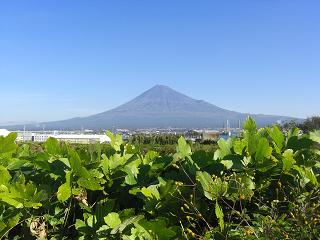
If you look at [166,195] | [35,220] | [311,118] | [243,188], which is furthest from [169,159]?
[311,118]

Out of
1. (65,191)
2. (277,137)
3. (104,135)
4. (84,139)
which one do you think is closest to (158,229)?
(65,191)

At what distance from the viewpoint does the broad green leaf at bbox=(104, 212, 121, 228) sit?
1558mm

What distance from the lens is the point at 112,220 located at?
1566 millimetres

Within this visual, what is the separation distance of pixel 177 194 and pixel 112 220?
25cm

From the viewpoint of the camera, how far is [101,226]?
5.32 ft

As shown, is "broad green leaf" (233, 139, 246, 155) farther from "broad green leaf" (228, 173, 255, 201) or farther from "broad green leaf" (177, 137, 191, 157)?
"broad green leaf" (177, 137, 191, 157)

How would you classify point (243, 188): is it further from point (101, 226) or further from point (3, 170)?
point (3, 170)

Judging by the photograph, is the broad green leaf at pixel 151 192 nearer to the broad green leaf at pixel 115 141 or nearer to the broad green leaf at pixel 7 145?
the broad green leaf at pixel 115 141

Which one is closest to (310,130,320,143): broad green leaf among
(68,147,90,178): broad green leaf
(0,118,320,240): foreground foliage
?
(0,118,320,240): foreground foliage

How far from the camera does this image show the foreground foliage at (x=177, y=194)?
1.50 m

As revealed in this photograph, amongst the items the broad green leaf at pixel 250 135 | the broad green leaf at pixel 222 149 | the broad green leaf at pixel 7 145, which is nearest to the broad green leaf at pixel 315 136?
the broad green leaf at pixel 250 135

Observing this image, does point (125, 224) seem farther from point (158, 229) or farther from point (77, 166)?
point (77, 166)

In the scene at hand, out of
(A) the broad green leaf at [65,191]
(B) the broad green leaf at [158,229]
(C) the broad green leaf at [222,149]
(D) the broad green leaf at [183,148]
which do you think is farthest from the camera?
(D) the broad green leaf at [183,148]

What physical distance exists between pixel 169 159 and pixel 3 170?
653mm
